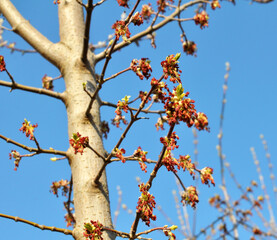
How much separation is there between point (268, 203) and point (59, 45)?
14.2 feet

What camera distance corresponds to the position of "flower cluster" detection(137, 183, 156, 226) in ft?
5.84

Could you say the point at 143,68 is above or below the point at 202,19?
below

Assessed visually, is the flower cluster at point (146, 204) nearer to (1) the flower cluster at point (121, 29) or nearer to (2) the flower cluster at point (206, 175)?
(2) the flower cluster at point (206, 175)

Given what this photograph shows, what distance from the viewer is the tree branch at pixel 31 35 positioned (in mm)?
3602

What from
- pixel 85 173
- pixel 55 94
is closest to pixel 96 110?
pixel 55 94

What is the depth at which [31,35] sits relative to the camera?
12.8 feet

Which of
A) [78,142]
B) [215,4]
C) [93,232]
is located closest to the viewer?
[93,232]

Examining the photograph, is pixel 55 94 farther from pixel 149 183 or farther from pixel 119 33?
pixel 149 183

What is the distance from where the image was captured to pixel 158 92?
1796mm

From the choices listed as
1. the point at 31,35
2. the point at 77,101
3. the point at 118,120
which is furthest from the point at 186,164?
the point at 31,35

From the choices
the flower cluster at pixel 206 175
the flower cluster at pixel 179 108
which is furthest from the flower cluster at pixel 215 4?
the flower cluster at pixel 179 108

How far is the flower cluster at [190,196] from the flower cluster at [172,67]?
3.03 feet

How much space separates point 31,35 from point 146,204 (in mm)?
2911

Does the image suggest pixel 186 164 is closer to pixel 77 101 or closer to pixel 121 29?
pixel 121 29
